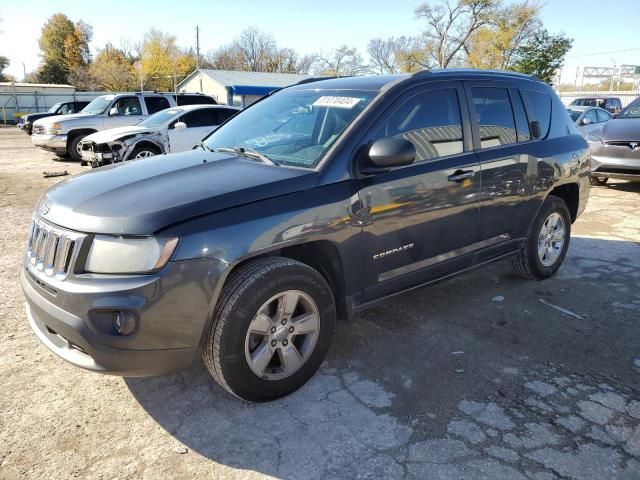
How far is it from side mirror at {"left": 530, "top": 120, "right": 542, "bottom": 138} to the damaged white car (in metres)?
7.08

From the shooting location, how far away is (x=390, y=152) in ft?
9.40

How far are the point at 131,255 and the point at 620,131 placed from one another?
9481mm

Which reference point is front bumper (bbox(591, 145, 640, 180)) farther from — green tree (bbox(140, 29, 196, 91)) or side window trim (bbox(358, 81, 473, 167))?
green tree (bbox(140, 29, 196, 91))

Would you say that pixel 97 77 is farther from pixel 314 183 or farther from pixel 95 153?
pixel 314 183

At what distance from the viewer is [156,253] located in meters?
2.31

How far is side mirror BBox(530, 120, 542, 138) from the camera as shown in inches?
170

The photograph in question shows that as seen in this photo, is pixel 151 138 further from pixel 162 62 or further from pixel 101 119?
pixel 162 62

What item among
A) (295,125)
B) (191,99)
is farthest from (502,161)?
(191,99)

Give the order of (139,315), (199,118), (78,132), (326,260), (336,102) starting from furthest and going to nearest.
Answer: (78,132), (199,118), (336,102), (326,260), (139,315)

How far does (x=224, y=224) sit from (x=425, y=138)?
167 cm

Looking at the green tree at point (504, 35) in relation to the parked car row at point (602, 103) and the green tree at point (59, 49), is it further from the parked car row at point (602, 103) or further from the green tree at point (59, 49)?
the green tree at point (59, 49)

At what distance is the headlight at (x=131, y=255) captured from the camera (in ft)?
7.58

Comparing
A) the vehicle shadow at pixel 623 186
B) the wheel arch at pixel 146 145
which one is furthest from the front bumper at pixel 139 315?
the vehicle shadow at pixel 623 186

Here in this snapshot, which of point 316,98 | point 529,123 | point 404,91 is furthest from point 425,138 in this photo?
point 529,123
